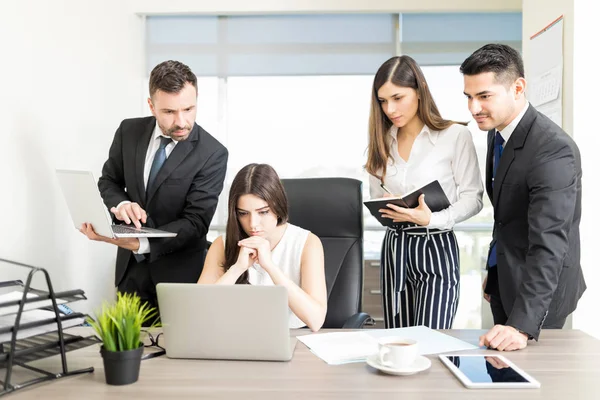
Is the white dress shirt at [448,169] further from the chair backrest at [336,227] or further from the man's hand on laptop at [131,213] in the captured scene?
the man's hand on laptop at [131,213]

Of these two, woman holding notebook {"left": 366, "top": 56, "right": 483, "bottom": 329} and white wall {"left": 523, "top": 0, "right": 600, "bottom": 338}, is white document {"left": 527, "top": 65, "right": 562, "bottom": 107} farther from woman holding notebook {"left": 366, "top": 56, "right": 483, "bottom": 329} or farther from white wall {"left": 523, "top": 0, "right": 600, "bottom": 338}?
woman holding notebook {"left": 366, "top": 56, "right": 483, "bottom": 329}

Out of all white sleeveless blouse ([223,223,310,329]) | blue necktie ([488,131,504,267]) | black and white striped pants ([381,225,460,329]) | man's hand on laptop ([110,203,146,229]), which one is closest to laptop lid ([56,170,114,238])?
man's hand on laptop ([110,203,146,229])

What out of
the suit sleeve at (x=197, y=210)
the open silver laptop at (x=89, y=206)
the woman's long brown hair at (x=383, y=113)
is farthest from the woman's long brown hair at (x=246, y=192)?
the woman's long brown hair at (x=383, y=113)

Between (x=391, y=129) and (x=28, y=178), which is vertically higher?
(x=391, y=129)

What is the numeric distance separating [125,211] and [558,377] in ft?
4.67

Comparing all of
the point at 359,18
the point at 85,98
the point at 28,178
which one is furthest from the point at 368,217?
the point at 28,178

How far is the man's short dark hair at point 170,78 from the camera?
2.01 m

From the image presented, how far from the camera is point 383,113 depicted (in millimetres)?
2043

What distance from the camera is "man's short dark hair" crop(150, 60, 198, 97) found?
201 cm

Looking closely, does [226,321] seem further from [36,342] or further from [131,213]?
[131,213]

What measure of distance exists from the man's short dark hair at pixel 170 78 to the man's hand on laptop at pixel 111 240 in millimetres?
533

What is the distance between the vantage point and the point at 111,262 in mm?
3742

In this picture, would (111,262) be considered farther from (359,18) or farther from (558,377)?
(558,377)

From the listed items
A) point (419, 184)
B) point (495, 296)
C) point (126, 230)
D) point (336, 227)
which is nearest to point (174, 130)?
point (126, 230)
